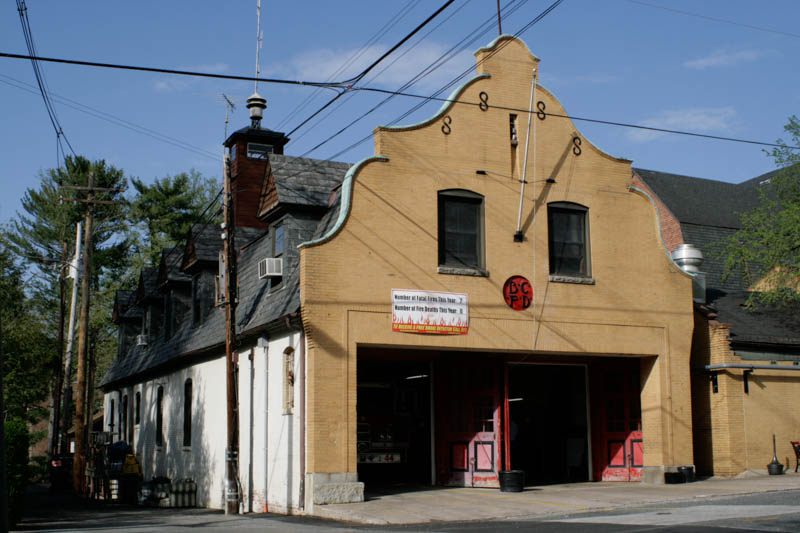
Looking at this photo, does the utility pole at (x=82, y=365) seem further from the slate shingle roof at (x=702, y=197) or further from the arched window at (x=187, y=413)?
the slate shingle roof at (x=702, y=197)


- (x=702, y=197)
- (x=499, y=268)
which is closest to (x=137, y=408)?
(x=499, y=268)

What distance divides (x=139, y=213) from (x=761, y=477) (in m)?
49.3

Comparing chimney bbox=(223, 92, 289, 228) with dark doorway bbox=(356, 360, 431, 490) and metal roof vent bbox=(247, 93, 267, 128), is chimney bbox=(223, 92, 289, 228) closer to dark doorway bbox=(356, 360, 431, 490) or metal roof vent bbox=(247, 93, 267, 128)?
metal roof vent bbox=(247, 93, 267, 128)

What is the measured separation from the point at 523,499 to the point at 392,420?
729 centimetres

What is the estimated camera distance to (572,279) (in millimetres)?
21031

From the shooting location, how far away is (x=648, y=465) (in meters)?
21.5

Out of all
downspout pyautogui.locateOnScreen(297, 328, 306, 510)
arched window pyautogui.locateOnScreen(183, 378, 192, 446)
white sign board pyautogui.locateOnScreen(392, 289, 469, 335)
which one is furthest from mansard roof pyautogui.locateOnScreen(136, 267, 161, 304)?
white sign board pyautogui.locateOnScreen(392, 289, 469, 335)

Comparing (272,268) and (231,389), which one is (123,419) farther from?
(272,268)

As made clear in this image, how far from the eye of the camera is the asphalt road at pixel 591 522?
11.9m

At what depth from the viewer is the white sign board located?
19.0 meters

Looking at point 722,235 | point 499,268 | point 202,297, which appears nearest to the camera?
point 499,268

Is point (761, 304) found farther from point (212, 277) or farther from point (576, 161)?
point (212, 277)

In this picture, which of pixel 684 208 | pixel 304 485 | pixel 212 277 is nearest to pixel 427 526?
pixel 304 485

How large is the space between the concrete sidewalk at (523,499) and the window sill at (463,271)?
4.94 meters
